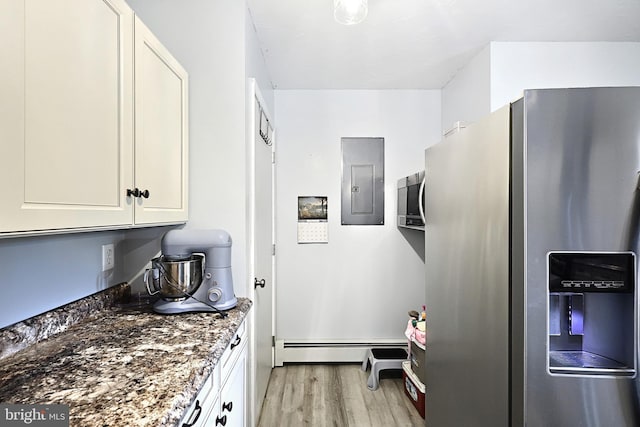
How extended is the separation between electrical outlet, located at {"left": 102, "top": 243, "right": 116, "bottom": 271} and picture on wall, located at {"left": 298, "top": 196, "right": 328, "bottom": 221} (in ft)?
5.69

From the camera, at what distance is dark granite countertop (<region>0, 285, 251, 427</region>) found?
78 cm

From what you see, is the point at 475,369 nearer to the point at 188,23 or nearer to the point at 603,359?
the point at 603,359

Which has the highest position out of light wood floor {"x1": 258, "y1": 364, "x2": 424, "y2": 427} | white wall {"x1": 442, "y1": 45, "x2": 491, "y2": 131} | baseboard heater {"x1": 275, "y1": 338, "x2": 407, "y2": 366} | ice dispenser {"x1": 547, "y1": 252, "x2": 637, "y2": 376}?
white wall {"x1": 442, "y1": 45, "x2": 491, "y2": 131}

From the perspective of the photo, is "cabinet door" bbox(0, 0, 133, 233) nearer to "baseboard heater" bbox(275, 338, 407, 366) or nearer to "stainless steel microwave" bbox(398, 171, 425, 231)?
"stainless steel microwave" bbox(398, 171, 425, 231)

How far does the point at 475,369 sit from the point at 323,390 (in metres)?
1.68

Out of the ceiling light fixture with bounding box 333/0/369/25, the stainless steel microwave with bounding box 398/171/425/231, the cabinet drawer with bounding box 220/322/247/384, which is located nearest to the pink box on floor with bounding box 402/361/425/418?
the stainless steel microwave with bounding box 398/171/425/231

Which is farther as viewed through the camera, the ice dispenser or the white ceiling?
the white ceiling

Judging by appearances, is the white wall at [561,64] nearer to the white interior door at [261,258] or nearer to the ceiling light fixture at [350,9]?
the ceiling light fixture at [350,9]

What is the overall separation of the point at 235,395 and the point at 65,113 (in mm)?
1257

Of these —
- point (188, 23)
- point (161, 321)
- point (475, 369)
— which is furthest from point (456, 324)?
point (188, 23)

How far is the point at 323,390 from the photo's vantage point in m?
2.66

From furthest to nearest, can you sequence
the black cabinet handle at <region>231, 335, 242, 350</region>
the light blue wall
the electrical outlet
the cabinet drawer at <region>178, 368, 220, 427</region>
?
1. the electrical outlet
2. the black cabinet handle at <region>231, 335, 242, 350</region>
3. the light blue wall
4. the cabinet drawer at <region>178, 368, 220, 427</region>
